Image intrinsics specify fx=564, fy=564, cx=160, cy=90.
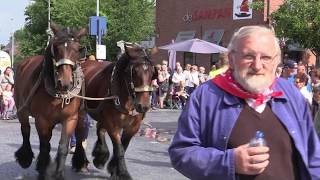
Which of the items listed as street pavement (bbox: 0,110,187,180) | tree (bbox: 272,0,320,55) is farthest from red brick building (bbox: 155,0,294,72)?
street pavement (bbox: 0,110,187,180)

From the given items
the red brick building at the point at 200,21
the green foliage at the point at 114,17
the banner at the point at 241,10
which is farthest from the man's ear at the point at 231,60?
the green foliage at the point at 114,17

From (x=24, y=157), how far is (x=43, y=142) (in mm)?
988

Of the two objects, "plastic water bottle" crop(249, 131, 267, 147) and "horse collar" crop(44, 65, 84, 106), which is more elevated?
"plastic water bottle" crop(249, 131, 267, 147)

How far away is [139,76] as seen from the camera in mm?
6613

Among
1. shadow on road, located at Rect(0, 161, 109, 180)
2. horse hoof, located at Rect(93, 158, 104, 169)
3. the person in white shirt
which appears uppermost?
the person in white shirt

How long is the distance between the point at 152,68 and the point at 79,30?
973mm

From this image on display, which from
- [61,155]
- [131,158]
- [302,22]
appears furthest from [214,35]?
[61,155]

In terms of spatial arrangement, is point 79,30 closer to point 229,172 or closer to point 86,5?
point 229,172

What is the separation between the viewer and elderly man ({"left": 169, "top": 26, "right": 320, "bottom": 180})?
244 centimetres

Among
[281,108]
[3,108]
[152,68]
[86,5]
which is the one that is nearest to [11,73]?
[3,108]

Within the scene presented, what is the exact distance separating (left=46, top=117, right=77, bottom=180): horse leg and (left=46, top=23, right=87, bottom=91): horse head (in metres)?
0.54

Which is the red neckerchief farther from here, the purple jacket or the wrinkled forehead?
the wrinkled forehead

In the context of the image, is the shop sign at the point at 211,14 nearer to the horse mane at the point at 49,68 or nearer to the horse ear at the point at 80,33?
the horse ear at the point at 80,33

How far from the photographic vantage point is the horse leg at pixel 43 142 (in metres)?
6.48
